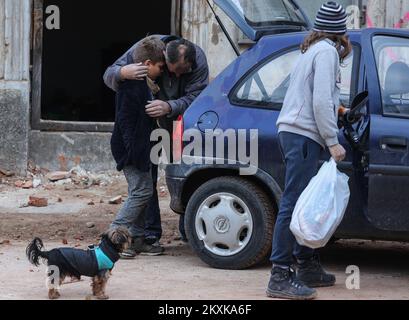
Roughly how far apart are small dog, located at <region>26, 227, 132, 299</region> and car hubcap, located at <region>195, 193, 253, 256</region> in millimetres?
1020

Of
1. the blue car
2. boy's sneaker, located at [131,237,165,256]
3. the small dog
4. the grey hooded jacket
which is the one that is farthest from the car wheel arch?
the small dog

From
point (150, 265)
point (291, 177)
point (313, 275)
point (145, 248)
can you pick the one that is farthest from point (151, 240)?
point (291, 177)

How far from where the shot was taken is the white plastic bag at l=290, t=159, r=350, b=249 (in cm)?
691

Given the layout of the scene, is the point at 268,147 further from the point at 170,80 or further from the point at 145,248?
the point at 145,248

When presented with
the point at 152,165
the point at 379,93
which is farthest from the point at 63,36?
the point at 379,93

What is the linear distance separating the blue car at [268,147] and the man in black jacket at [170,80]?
50 centimetres

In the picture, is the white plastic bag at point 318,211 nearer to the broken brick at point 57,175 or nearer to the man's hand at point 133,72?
the man's hand at point 133,72

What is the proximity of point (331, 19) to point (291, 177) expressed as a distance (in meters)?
1.05

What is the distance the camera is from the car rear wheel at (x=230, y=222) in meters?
7.92

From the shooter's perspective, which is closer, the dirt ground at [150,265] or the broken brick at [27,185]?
the dirt ground at [150,265]

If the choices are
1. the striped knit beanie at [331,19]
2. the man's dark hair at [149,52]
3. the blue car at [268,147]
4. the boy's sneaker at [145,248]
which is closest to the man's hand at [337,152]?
the blue car at [268,147]

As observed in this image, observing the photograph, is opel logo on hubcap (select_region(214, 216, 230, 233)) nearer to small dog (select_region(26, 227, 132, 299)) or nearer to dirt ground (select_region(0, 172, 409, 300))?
dirt ground (select_region(0, 172, 409, 300))
